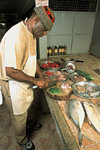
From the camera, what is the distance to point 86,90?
1767 mm

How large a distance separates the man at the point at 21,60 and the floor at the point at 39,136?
1.56 ft

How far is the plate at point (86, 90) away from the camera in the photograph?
1612mm

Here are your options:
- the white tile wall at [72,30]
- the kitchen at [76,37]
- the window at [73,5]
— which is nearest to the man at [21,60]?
the kitchen at [76,37]

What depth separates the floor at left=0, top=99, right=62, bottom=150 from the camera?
84.7 inches

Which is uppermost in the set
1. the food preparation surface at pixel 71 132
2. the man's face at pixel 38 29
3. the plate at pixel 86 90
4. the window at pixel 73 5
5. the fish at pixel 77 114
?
the window at pixel 73 5

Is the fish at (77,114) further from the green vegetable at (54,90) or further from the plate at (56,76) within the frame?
the plate at (56,76)

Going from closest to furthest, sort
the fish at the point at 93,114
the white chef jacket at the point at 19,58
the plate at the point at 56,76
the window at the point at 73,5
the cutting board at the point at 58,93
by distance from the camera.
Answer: the fish at the point at 93,114
the white chef jacket at the point at 19,58
the cutting board at the point at 58,93
the plate at the point at 56,76
the window at the point at 73,5

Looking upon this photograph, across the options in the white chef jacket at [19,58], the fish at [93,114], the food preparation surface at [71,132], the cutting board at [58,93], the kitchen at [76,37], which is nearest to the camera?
the food preparation surface at [71,132]

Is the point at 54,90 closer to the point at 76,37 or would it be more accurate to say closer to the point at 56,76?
the point at 56,76

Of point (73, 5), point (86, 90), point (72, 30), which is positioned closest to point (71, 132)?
point (86, 90)

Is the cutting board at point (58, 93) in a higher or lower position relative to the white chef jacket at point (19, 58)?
lower

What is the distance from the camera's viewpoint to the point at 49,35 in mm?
3525

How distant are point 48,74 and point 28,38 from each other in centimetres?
94

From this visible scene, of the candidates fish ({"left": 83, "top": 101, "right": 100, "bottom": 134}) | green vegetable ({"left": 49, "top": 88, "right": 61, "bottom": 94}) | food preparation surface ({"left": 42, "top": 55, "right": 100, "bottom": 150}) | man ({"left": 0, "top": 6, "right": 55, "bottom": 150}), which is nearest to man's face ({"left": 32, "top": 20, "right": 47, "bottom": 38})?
man ({"left": 0, "top": 6, "right": 55, "bottom": 150})
